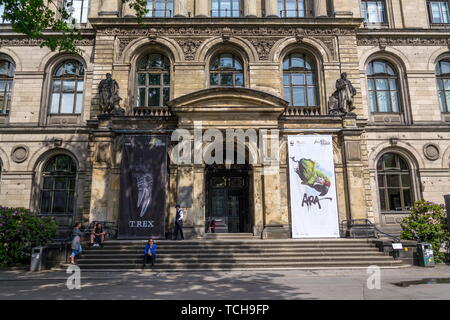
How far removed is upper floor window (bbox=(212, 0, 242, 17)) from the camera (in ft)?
68.5

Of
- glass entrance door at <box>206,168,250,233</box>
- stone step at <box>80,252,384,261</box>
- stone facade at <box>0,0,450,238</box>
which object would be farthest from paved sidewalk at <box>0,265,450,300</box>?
glass entrance door at <box>206,168,250,233</box>

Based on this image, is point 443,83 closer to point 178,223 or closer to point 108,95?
point 178,223

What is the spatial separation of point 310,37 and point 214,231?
12.8 metres

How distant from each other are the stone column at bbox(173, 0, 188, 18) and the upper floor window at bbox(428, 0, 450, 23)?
1607cm

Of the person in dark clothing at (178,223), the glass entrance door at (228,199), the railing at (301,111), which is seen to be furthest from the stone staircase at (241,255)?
the railing at (301,111)

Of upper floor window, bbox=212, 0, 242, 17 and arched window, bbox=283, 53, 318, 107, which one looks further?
upper floor window, bbox=212, 0, 242, 17

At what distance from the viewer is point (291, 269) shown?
12.6m

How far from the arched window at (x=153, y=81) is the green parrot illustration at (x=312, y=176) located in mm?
8663

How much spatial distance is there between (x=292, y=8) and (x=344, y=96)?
736cm

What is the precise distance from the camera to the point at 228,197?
62.1 feet

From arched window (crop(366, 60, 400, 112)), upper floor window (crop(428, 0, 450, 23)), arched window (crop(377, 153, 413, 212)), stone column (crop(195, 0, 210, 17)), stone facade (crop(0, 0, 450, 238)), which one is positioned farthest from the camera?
upper floor window (crop(428, 0, 450, 23))

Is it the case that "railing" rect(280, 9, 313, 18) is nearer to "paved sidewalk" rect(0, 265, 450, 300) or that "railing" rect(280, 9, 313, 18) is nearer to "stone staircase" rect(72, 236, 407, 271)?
"stone staircase" rect(72, 236, 407, 271)

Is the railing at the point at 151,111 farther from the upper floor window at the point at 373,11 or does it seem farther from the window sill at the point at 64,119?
the upper floor window at the point at 373,11

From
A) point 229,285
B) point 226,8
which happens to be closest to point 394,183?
point 229,285
